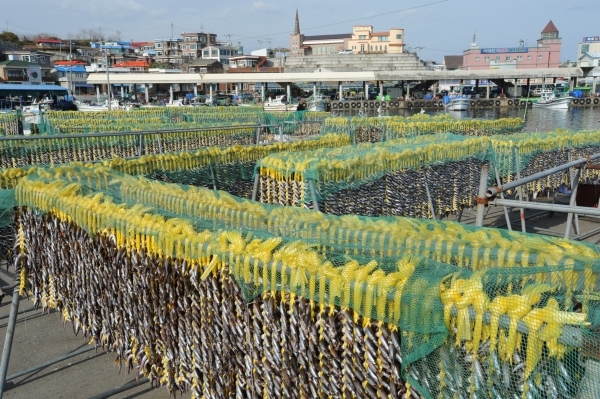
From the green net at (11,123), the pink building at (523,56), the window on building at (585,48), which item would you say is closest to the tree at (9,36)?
the pink building at (523,56)

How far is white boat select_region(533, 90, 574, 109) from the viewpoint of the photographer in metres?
81.0

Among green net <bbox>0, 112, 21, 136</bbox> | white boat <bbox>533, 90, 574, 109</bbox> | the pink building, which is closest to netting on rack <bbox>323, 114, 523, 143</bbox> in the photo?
green net <bbox>0, 112, 21, 136</bbox>

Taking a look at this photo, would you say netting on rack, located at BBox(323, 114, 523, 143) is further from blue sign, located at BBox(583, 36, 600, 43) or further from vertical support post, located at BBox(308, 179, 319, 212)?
blue sign, located at BBox(583, 36, 600, 43)

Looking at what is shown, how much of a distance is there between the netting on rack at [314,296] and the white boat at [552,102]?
87.0 metres

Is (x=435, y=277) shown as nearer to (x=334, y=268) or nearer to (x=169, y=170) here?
(x=334, y=268)

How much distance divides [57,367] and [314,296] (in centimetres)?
474

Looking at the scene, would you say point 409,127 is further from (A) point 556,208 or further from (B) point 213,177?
(A) point 556,208

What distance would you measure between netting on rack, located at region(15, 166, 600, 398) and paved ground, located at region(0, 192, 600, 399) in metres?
0.82

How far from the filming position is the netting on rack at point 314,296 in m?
2.72

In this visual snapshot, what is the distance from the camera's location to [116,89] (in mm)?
113938

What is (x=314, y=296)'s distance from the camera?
131 inches

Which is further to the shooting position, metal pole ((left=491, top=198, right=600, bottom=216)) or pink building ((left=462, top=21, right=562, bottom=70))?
pink building ((left=462, top=21, right=562, bottom=70))

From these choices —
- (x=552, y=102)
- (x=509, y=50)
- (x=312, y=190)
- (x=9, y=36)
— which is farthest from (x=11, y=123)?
(x=9, y=36)

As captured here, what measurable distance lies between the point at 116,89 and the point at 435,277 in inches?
4754
